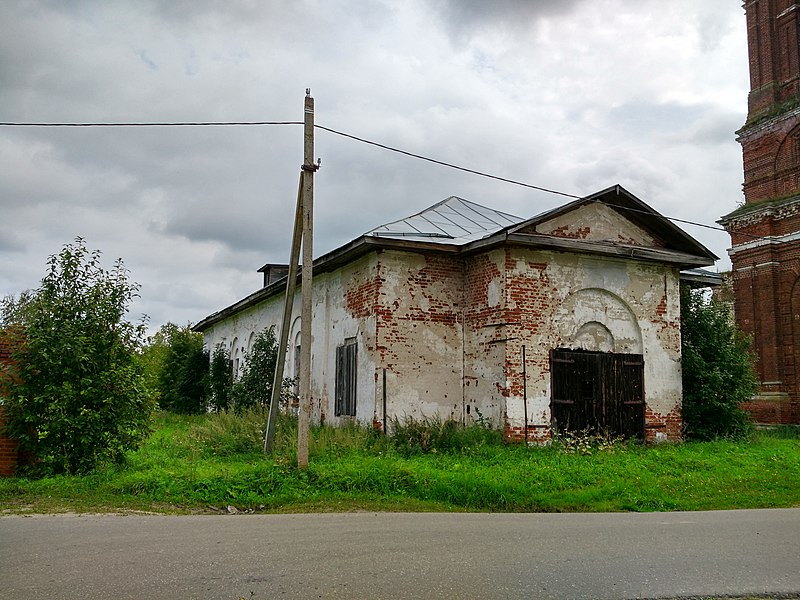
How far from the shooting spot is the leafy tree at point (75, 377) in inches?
441

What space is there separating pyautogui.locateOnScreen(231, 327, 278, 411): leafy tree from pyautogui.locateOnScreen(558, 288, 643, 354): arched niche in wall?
8.13 metres

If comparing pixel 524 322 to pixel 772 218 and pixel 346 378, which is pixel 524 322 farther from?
pixel 772 218

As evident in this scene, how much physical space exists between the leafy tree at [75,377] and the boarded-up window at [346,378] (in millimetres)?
4873

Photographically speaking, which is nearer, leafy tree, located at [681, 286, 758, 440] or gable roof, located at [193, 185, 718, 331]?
gable roof, located at [193, 185, 718, 331]

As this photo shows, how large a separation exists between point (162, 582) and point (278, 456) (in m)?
6.72

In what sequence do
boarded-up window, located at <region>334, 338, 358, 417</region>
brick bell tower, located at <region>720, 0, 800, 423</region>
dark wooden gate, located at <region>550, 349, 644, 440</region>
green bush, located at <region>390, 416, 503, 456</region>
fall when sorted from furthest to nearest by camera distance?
1. brick bell tower, located at <region>720, 0, 800, 423</region>
2. boarded-up window, located at <region>334, 338, 358, 417</region>
3. dark wooden gate, located at <region>550, 349, 644, 440</region>
4. green bush, located at <region>390, 416, 503, 456</region>

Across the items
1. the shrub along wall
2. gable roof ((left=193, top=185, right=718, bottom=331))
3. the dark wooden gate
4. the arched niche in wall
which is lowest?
the shrub along wall

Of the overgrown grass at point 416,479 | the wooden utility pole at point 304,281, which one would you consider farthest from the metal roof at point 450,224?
the overgrown grass at point 416,479

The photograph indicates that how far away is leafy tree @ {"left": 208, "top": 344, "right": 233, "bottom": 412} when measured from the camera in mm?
25422

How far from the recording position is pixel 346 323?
16.3 m

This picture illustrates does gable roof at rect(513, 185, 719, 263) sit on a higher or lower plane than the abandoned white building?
higher

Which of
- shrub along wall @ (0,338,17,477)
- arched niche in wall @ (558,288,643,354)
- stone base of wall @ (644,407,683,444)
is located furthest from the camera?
stone base of wall @ (644,407,683,444)

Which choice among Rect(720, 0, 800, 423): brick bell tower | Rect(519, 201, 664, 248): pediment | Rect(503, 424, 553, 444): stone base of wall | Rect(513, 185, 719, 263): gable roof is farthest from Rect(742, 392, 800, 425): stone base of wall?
Rect(503, 424, 553, 444): stone base of wall

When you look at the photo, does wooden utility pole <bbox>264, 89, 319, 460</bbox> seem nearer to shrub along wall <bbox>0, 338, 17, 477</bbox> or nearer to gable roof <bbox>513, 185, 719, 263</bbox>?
shrub along wall <bbox>0, 338, 17, 477</bbox>
